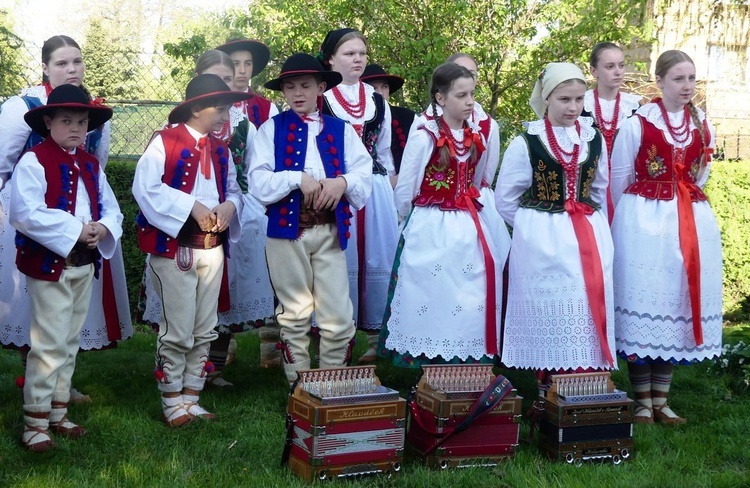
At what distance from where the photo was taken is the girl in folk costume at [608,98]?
555cm

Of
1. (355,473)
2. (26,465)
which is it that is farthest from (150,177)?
(355,473)

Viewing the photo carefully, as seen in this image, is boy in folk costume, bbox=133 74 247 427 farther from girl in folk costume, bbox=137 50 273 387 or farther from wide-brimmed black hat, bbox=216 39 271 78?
wide-brimmed black hat, bbox=216 39 271 78

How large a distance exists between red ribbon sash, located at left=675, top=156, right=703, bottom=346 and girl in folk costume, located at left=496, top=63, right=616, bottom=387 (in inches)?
16.3

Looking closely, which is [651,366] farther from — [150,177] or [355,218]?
[150,177]

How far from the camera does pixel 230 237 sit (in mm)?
4832

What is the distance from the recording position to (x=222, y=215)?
15.0 feet

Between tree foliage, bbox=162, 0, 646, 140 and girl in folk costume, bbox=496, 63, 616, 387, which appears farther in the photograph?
tree foliage, bbox=162, 0, 646, 140

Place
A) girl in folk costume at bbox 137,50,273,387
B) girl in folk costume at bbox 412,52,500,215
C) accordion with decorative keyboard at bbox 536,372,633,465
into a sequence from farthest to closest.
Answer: girl in folk costume at bbox 137,50,273,387
girl in folk costume at bbox 412,52,500,215
accordion with decorative keyboard at bbox 536,372,633,465

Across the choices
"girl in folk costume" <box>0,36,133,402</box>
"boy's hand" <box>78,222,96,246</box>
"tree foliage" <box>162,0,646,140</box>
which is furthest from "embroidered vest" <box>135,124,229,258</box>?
"tree foliage" <box>162,0,646,140</box>

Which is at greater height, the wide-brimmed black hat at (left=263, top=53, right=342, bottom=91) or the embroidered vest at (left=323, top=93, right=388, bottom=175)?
the wide-brimmed black hat at (left=263, top=53, right=342, bottom=91)

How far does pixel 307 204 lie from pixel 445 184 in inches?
29.5

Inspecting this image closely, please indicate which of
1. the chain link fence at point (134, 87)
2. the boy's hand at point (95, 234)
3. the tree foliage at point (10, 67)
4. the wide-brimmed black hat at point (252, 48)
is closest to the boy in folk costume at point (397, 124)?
the wide-brimmed black hat at point (252, 48)

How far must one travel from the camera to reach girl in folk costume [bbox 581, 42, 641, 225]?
18.2 ft

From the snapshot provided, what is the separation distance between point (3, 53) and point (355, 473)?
5.85 m
